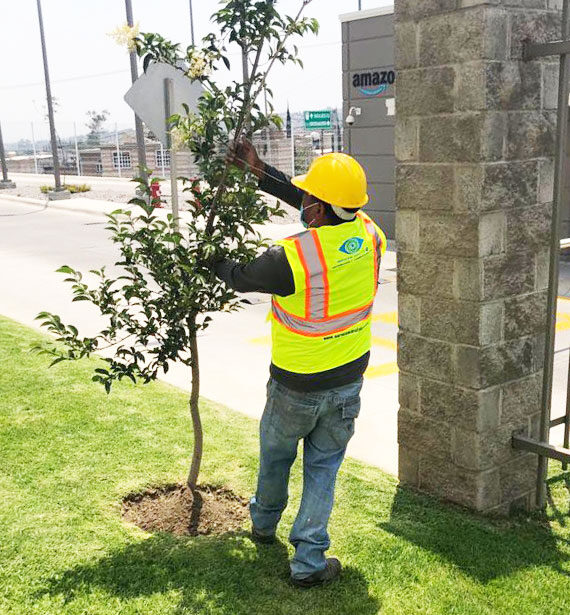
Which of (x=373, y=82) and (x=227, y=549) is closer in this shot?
(x=227, y=549)

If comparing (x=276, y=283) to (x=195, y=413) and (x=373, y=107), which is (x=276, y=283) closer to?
(x=195, y=413)

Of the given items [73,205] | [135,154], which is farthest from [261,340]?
[135,154]

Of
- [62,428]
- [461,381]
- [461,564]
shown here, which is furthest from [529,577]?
[62,428]

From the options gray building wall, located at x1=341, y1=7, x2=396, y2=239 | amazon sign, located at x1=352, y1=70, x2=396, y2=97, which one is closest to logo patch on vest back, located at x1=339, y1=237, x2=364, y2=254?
gray building wall, located at x1=341, y1=7, x2=396, y2=239

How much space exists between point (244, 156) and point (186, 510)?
6.86 feet

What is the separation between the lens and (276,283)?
3.54m

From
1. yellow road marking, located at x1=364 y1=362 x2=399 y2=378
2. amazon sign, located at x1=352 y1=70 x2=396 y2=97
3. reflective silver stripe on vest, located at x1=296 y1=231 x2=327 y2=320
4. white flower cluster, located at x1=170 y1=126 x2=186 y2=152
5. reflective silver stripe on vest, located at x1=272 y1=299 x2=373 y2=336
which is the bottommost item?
yellow road marking, located at x1=364 y1=362 x2=399 y2=378

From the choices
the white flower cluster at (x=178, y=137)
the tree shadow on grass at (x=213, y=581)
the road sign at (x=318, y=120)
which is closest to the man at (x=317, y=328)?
the tree shadow on grass at (x=213, y=581)

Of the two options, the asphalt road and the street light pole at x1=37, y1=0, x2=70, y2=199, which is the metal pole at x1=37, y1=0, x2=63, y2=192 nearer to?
the street light pole at x1=37, y1=0, x2=70, y2=199

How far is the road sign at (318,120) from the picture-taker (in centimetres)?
2567

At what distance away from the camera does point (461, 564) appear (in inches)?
157

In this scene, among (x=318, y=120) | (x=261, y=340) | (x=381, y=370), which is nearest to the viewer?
(x=381, y=370)

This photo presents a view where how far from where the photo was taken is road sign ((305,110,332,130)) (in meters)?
25.7

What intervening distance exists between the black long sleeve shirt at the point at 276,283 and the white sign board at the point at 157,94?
2.25 m
